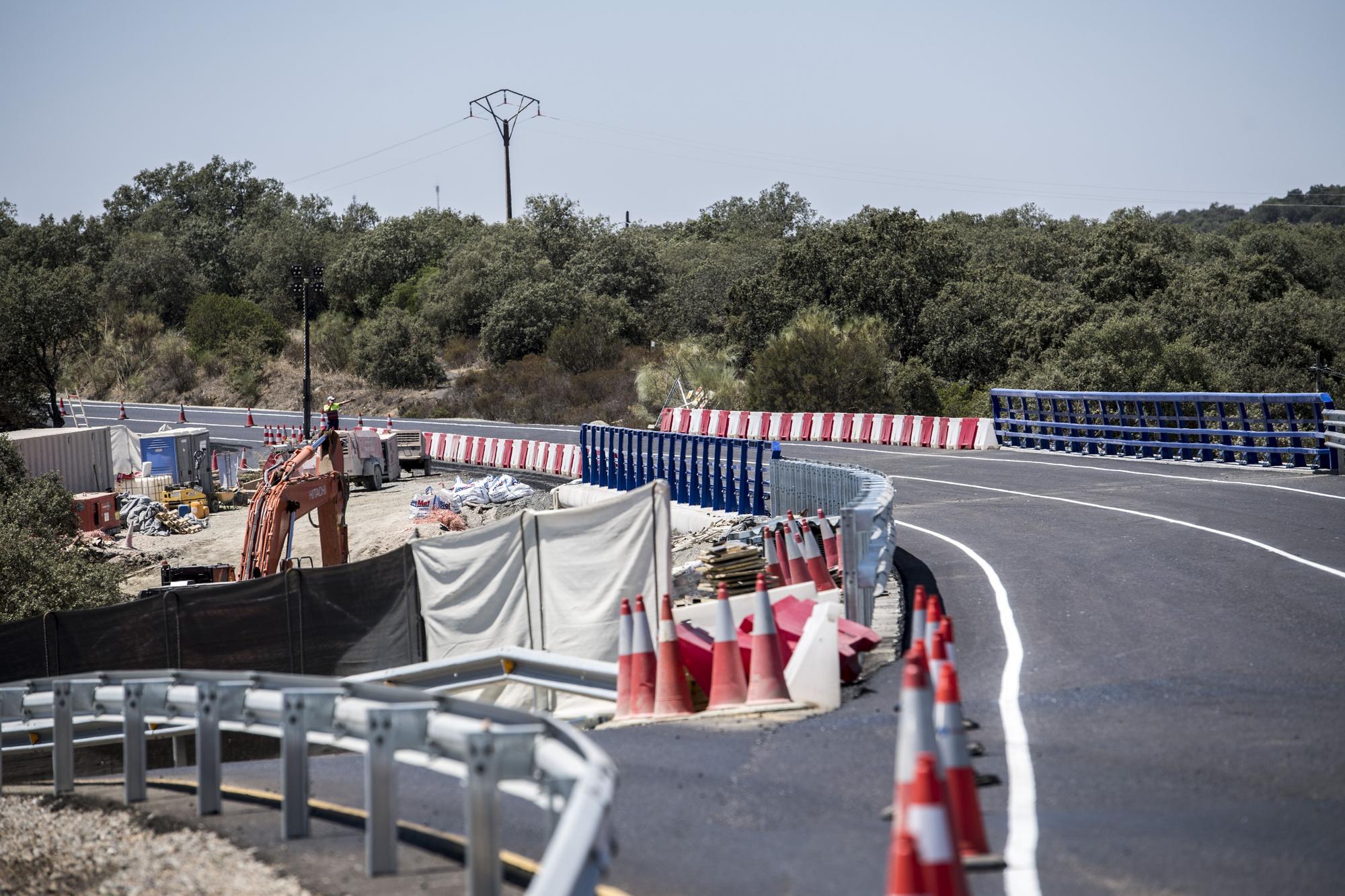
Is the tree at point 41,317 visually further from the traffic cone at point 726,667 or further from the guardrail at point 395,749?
the guardrail at point 395,749

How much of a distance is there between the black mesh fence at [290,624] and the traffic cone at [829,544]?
15.0ft

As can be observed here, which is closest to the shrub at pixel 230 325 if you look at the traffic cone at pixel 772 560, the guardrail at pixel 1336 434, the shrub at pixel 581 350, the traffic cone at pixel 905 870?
the shrub at pixel 581 350

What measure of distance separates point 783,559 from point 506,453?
31.9 m

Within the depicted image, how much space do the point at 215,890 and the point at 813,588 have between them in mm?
7253

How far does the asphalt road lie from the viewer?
5.79 meters

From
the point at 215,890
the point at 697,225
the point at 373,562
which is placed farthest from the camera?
the point at 697,225

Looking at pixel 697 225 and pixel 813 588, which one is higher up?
pixel 697 225

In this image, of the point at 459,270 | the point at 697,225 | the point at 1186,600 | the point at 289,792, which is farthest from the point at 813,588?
the point at 697,225

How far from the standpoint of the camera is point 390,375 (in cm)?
7625

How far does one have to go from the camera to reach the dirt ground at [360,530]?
3516 centimetres

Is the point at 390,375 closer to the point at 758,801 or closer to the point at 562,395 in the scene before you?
the point at 562,395

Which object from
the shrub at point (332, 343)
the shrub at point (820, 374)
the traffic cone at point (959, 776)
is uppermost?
the shrub at point (332, 343)

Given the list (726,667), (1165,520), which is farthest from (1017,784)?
(1165,520)

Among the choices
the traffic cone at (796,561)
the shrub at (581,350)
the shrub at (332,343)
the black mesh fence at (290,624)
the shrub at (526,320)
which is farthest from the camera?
the shrub at (332,343)
